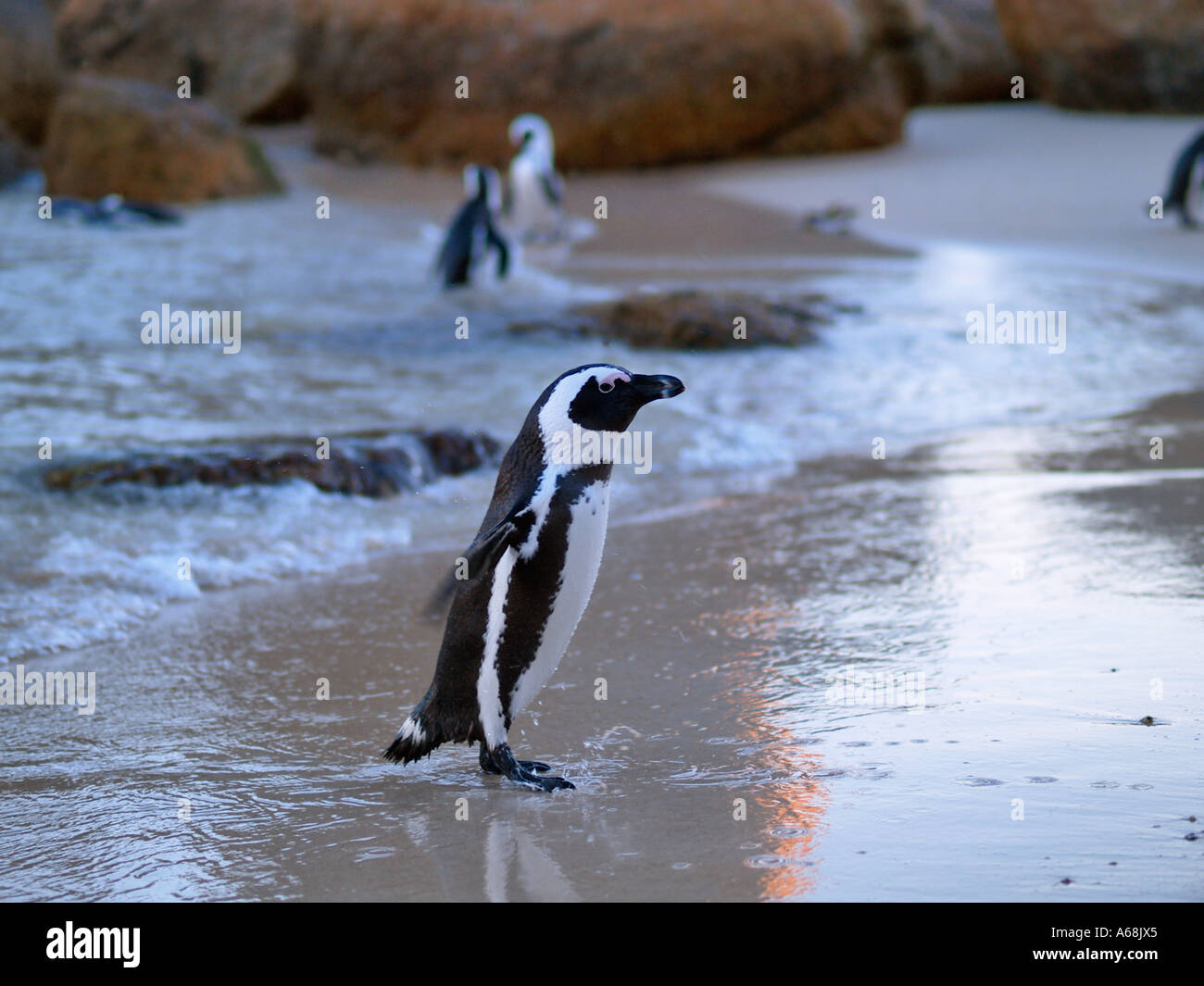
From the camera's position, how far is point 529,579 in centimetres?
238

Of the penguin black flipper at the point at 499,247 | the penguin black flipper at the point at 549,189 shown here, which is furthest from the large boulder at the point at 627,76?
the penguin black flipper at the point at 499,247

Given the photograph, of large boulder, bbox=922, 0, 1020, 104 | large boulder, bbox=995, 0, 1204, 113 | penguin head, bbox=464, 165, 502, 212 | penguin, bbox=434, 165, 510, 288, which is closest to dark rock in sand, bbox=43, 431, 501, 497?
penguin, bbox=434, 165, 510, 288

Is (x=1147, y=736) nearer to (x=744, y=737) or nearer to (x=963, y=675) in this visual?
(x=963, y=675)

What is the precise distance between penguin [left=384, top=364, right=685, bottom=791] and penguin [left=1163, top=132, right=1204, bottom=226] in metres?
10.7

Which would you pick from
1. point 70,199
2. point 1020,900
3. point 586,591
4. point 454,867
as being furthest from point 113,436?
point 70,199

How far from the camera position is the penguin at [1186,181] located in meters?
11.9

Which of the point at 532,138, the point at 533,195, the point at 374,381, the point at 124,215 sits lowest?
the point at 374,381

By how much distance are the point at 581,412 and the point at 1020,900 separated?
1.00 m

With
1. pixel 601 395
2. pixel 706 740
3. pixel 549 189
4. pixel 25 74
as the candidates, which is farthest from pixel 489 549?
pixel 25 74

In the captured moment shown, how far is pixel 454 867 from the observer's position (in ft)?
6.64

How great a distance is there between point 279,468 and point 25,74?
18105mm

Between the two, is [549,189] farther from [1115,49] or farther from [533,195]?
[1115,49]
